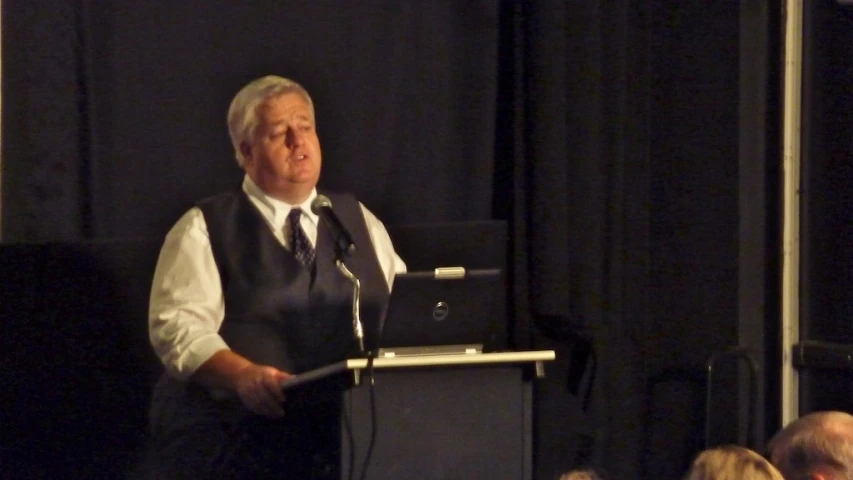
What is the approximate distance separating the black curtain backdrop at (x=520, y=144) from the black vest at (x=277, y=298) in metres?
0.26

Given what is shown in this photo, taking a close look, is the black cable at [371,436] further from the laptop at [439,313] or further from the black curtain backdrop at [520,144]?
the black curtain backdrop at [520,144]

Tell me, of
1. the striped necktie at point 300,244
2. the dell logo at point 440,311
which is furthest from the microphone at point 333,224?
the dell logo at point 440,311

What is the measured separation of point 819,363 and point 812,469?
6.62 ft

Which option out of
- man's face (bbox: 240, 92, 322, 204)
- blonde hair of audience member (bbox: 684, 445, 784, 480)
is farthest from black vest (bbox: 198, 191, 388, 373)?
blonde hair of audience member (bbox: 684, 445, 784, 480)

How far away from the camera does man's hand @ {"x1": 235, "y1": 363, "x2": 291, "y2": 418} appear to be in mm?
2469

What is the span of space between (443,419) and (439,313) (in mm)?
244

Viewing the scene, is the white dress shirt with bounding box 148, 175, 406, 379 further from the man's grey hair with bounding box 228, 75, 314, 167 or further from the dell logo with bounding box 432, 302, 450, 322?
the dell logo with bounding box 432, 302, 450, 322

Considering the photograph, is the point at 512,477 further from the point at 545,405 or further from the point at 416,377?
the point at 545,405

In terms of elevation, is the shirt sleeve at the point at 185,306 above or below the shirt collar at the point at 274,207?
below

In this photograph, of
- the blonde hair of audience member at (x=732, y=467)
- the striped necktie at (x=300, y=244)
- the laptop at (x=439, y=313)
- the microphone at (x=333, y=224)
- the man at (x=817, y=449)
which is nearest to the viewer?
the blonde hair of audience member at (x=732, y=467)

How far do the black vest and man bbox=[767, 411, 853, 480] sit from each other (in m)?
1.32

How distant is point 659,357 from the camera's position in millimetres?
3898

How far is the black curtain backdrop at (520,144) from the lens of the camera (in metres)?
3.06

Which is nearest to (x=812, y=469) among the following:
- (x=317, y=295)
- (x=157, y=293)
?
(x=317, y=295)
